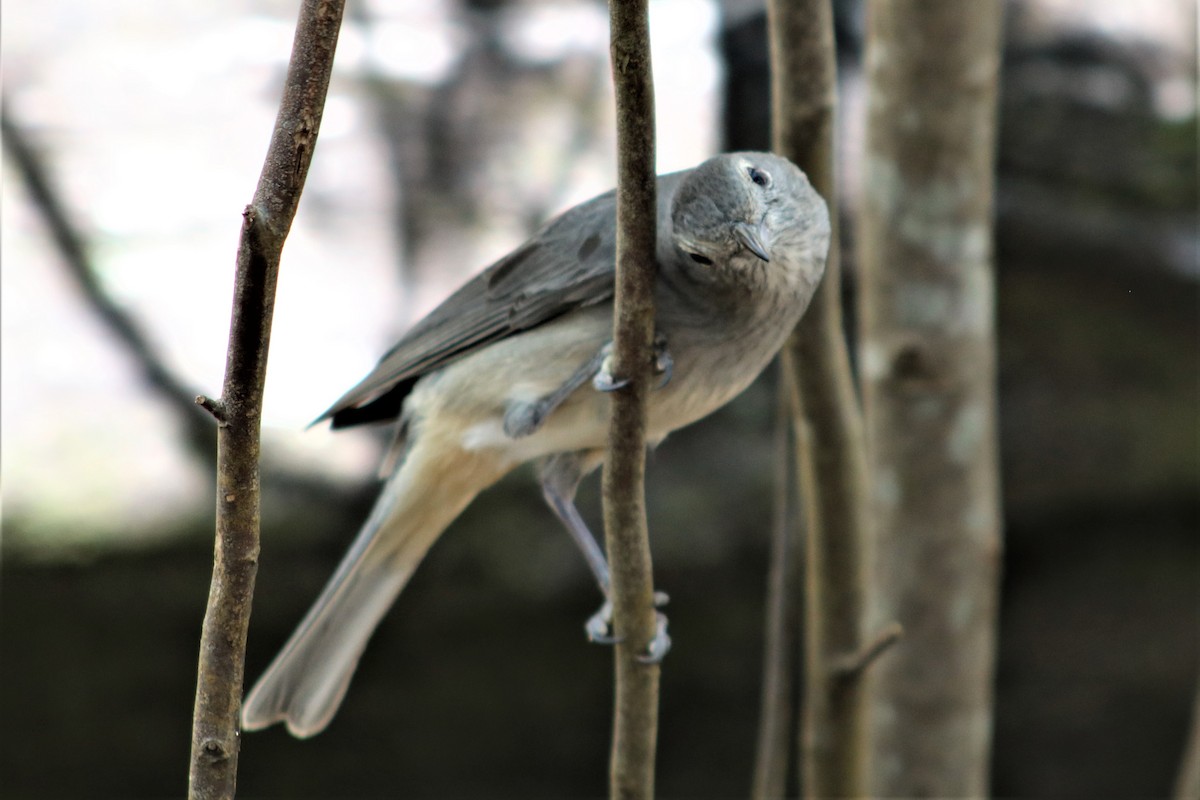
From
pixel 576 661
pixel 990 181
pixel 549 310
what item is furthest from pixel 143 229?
pixel 990 181

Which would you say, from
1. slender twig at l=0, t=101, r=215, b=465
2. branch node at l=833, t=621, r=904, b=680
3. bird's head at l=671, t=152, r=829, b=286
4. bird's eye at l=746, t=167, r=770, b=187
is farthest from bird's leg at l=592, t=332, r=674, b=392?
slender twig at l=0, t=101, r=215, b=465

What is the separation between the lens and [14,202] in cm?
423

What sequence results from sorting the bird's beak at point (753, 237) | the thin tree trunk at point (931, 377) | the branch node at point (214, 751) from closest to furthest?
the branch node at point (214, 751), the bird's beak at point (753, 237), the thin tree trunk at point (931, 377)

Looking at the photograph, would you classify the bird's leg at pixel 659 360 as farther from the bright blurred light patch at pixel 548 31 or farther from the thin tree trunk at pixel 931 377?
the bright blurred light patch at pixel 548 31

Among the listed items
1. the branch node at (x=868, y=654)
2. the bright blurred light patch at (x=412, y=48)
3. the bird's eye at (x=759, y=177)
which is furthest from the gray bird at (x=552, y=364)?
the bright blurred light patch at (x=412, y=48)

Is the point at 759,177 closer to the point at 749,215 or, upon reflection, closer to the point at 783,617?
A: the point at 749,215

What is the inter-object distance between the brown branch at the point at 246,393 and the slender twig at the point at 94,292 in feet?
10.4

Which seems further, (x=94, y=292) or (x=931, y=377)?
(x=94, y=292)

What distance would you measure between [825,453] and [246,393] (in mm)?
1349

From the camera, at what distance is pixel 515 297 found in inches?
92.4

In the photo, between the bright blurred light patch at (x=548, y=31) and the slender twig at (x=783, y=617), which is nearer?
the slender twig at (x=783, y=617)

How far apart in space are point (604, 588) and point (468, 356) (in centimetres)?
52

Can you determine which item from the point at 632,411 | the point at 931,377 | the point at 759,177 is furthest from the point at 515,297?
the point at 931,377

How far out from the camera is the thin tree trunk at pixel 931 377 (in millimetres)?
2357
